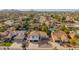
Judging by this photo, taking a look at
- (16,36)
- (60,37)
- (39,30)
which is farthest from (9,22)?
(60,37)

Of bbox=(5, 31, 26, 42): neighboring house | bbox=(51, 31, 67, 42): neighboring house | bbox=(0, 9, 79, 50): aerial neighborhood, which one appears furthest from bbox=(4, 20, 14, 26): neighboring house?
bbox=(51, 31, 67, 42): neighboring house

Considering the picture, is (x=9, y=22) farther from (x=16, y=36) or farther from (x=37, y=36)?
(x=37, y=36)

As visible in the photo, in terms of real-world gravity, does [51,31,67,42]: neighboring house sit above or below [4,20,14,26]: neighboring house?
below

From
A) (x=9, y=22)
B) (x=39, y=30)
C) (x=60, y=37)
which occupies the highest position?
(x=9, y=22)

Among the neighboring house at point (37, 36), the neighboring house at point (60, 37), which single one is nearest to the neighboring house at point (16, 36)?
the neighboring house at point (37, 36)

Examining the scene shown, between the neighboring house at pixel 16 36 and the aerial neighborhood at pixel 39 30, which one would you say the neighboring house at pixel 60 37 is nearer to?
the aerial neighborhood at pixel 39 30

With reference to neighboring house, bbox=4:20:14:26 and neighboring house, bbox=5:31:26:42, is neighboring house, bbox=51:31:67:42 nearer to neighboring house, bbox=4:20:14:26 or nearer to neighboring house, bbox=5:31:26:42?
neighboring house, bbox=5:31:26:42
